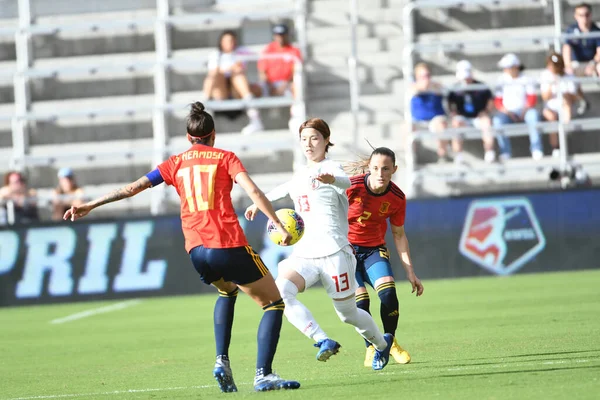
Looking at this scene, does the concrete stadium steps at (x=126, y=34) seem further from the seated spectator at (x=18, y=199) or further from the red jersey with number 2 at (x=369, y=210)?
the red jersey with number 2 at (x=369, y=210)

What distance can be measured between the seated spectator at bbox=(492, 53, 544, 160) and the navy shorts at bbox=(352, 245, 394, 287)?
33.0ft

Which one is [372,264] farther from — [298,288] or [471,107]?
[471,107]

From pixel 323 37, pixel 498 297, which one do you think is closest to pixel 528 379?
pixel 498 297

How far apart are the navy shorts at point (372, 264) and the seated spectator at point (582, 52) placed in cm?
1101

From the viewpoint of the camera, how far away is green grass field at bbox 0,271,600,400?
7465 millimetres

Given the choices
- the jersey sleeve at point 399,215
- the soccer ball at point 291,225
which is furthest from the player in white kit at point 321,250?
the jersey sleeve at point 399,215

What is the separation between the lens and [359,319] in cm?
827

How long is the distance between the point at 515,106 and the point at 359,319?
11.8 metres

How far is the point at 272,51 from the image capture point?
795 inches

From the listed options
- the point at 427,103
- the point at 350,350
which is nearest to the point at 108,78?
the point at 427,103

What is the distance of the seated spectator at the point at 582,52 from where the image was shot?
1931 cm

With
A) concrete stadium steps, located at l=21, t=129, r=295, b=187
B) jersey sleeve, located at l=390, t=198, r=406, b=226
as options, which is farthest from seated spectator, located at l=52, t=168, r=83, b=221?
jersey sleeve, located at l=390, t=198, r=406, b=226

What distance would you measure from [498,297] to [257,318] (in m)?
3.20

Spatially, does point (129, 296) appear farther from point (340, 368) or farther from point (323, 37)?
point (340, 368)
